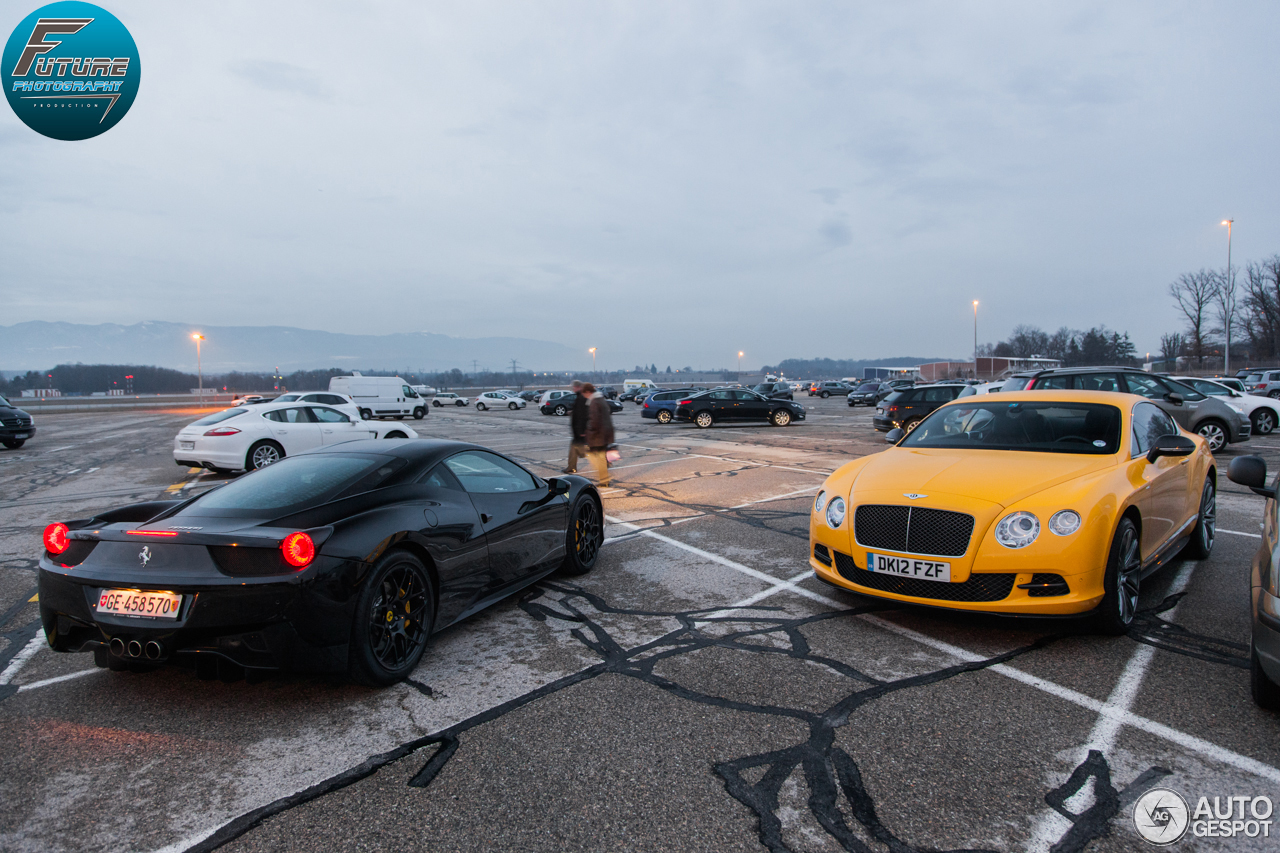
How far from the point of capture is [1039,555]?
378 centimetres

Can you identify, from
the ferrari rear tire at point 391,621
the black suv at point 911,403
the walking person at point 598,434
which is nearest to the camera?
the ferrari rear tire at point 391,621

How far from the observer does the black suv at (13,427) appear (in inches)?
717

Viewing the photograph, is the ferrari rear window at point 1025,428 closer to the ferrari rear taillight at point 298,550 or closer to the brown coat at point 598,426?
the ferrari rear taillight at point 298,550

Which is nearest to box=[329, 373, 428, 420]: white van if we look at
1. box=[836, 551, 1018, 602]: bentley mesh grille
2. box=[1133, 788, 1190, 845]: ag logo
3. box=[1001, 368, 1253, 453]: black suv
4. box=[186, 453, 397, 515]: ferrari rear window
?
box=[1001, 368, 1253, 453]: black suv

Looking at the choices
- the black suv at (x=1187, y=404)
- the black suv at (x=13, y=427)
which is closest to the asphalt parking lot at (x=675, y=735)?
the black suv at (x=1187, y=404)

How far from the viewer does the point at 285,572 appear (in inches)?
123

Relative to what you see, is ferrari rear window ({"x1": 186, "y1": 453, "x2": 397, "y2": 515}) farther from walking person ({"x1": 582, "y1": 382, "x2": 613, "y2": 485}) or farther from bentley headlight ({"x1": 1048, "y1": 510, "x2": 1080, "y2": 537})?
walking person ({"x1": 582, "y1": 382, "x2": 613, "y2": 485})

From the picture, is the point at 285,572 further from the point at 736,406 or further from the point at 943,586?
the point at 736,406

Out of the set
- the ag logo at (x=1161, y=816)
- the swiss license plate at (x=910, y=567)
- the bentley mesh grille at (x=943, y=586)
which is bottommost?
the ag logo at (x=1161, y=816)

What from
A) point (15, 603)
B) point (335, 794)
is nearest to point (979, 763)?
point (335, 794)

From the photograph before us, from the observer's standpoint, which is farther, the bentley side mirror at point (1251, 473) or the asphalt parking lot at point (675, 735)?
the bentley side mirror at point (1251, 473)

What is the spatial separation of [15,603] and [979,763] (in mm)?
6681

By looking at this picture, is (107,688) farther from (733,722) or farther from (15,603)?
(733,722)

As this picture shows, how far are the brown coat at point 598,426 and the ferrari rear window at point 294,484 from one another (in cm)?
594
